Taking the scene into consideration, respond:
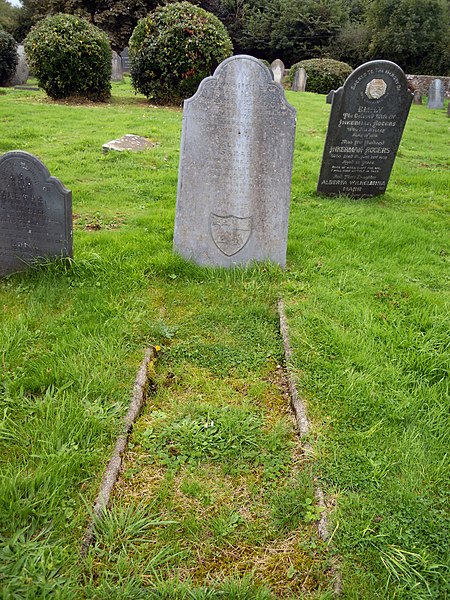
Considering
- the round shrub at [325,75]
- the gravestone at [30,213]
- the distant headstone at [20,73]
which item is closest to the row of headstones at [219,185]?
the gravestone at [30,213]

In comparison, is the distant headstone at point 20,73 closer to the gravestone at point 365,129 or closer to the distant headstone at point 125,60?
the distant headstone at point 125,60

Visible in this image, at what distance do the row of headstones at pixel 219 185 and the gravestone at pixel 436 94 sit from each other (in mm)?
17663

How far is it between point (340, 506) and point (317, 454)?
12.2 inches

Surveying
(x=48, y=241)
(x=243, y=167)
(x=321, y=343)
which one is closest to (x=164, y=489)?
(x=321, y=343)

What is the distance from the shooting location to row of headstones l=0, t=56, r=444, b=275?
12.4ft

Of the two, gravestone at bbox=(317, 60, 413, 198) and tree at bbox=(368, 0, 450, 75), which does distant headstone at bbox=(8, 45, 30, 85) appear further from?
tree at bbox=(368, 0, 450, 75)

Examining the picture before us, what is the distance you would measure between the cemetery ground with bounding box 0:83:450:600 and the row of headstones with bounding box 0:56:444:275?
238 mm

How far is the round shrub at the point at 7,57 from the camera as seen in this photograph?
53.4 feet

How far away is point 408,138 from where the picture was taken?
1108 centimetres

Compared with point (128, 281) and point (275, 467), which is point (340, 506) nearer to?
point (275, 467)

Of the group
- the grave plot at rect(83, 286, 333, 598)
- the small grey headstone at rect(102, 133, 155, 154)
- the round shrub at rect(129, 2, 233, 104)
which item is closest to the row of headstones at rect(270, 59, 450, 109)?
the round shrub at rect(129, 2, 233, 104)

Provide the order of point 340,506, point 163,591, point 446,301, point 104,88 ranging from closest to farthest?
point 163,591 < point 340,506 < point 446,301 < point 104,88

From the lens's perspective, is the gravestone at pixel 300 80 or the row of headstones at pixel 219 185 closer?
the row of headstones at pixel 219 185

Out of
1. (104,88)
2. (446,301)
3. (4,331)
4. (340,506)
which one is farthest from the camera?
(104,88)
